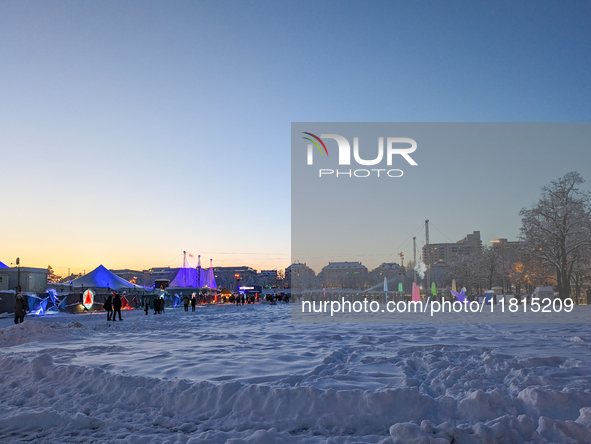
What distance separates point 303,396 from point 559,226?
3724cm

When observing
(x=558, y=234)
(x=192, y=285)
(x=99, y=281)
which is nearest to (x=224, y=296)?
(x=192, y=285)

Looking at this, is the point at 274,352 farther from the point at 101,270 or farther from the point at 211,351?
the point at 101,270

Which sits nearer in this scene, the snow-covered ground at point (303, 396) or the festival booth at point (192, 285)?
the snow-covered ground at point (303, 396)

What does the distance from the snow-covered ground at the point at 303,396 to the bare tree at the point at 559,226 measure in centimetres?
2954

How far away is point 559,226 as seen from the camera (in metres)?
35.7

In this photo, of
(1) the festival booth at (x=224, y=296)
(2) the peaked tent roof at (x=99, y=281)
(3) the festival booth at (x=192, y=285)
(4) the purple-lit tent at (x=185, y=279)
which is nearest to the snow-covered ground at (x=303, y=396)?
(2) the peaked tent roof at (x=99, y=281)

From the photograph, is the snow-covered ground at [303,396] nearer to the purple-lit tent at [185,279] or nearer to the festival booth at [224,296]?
the purple-lit tent at [185,279]

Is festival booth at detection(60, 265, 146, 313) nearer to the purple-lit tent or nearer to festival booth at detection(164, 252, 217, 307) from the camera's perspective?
festival booth at detection(164, 252, 217, 307)

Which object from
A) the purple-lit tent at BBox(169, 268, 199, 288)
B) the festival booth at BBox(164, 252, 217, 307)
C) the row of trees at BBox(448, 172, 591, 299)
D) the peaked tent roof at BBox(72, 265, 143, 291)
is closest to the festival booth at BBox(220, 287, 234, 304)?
the festival booth at BBox(164, 252, 217, 307)

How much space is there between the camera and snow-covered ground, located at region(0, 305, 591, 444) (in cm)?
464

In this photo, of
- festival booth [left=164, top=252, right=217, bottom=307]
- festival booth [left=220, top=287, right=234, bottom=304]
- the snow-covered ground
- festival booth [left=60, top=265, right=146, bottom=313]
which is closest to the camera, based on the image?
the snow-covered ground

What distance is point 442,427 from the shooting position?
15.2 feet

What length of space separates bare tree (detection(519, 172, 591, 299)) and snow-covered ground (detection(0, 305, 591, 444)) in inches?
1163

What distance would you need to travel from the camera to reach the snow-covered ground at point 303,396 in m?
4.64
